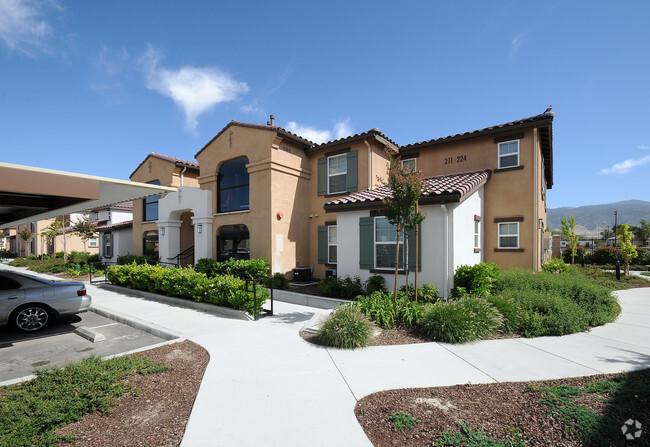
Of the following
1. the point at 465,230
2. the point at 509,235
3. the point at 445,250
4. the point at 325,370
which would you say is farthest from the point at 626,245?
the point at 325,370

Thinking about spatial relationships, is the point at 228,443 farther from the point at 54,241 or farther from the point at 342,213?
the point at 54,241

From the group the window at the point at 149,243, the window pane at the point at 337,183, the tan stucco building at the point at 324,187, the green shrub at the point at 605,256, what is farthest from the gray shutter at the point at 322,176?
the green shrub at the point at 605,256

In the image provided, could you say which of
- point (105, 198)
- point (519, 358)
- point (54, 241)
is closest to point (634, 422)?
point (519, 358)

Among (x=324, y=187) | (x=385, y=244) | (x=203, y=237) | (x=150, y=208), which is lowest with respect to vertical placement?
(x=385, y=244)

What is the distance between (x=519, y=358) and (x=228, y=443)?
15.9 feet

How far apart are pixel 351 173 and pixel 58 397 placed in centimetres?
1111

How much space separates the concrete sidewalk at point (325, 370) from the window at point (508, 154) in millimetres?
6335

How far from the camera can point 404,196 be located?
7559 mm

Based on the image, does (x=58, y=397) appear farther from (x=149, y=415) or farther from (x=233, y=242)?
(x=233, y=242)

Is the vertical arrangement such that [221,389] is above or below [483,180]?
below

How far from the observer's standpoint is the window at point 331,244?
43.0 ft

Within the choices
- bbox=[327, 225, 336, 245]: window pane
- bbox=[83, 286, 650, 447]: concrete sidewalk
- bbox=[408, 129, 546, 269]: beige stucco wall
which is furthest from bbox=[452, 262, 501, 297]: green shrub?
bbox=[327, 225, 336, 245]: window pane

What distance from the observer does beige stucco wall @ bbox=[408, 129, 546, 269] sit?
11.1 meters

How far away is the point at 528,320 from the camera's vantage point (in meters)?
6.66
